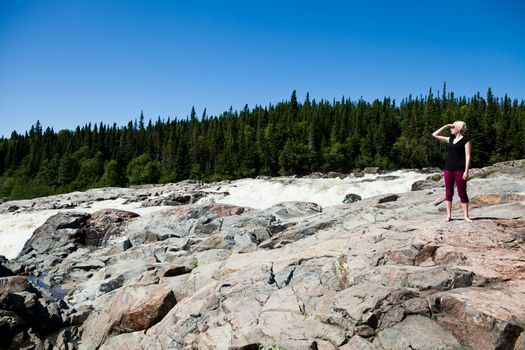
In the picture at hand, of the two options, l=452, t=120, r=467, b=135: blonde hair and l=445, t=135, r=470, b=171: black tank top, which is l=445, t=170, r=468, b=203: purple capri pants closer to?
l=445, t=135, r=470, b=171: black tank top

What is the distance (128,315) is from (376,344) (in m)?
6.97

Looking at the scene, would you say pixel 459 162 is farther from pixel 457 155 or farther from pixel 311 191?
pixel 311 191

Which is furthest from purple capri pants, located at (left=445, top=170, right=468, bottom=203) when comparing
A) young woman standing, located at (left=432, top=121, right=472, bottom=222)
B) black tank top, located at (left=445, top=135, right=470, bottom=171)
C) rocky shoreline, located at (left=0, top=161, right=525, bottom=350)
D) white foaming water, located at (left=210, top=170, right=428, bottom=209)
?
white foaming water, located at (left=210, top=170, right=428, bottom=209)

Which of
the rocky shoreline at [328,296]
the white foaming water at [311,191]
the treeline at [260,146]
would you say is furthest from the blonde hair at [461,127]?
the treeline at [260,146]

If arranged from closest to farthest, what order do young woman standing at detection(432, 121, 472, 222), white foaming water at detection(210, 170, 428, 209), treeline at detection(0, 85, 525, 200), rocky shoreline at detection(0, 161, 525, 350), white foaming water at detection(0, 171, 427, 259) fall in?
rocky shoreline at detection(0, 161, 525, 350), young woman standing at detection(432, 121, 472, 222), white foaming water at detection(0, 171, 427, 259), white foaming water at detection(210, 170, 428, 209), treeline at detection(0, 85, 525, 200)

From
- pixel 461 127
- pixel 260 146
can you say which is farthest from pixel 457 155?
pixel 260 146

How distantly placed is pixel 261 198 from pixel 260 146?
5009 centimetres

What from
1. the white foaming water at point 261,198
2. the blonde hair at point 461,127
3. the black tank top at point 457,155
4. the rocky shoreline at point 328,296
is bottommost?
the white foaming water at point 261,198

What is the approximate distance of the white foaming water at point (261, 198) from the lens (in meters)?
33.4

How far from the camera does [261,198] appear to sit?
45.2 m

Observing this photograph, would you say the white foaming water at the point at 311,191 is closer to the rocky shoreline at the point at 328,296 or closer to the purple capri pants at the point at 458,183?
the rocky shoreline at the point at 328,296

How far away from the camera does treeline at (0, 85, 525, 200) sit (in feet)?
286

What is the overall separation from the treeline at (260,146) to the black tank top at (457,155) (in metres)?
74.3

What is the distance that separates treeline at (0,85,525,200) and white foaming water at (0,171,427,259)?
4047 centimetres
